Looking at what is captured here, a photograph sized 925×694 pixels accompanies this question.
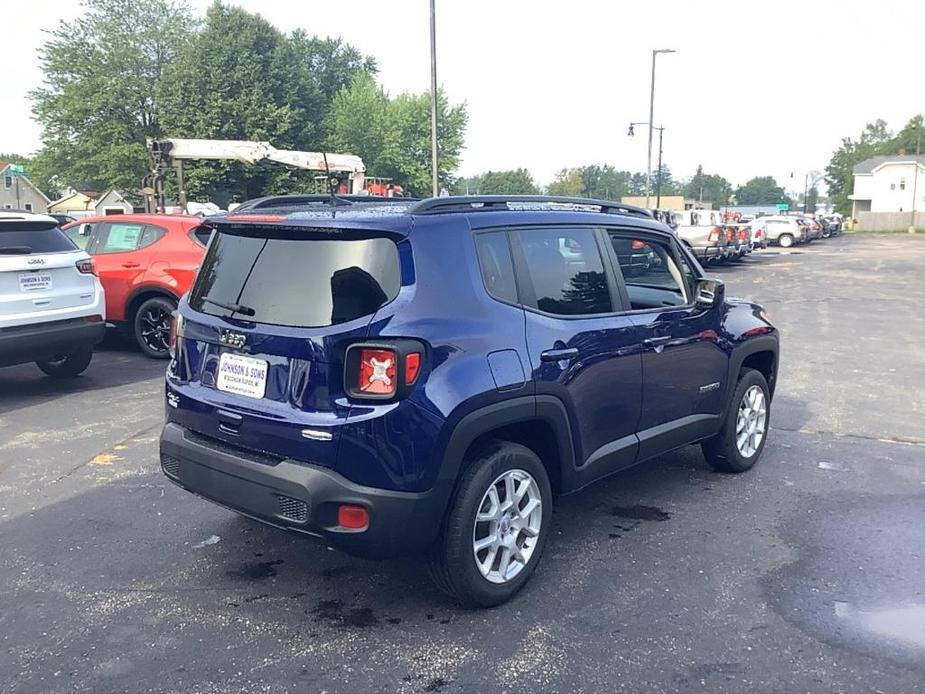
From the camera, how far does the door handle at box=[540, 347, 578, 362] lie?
12.7 ft

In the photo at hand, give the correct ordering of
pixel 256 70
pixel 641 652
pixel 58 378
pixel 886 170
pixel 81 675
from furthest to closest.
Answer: pixel 886 170 → pixel 256 70 → pixel 58 378 → pixel 641 652 → pixel 81 675

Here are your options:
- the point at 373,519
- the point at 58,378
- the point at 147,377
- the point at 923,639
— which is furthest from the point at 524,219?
the point at 58,378

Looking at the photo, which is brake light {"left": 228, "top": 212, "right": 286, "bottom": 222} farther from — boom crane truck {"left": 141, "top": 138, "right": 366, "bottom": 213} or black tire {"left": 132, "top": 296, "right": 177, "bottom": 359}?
boom crane truck {"left": 141, "top": 138, "right": 366, "bottom": 213}

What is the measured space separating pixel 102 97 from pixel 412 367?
176 feet

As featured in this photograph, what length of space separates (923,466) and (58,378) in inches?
322

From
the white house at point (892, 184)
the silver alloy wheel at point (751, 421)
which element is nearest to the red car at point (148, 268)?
the silver alloy wheel at point (751, 421)

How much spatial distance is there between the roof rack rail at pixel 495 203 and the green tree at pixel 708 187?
430ft

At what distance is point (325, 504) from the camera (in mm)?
3346

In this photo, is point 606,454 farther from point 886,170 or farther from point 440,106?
point 886,170

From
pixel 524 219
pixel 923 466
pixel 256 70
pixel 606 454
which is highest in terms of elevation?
pixel 256 70

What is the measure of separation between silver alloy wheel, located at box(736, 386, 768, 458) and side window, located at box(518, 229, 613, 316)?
186cm

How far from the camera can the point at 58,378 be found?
8828mm

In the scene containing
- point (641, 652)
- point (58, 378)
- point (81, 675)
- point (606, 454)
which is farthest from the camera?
point (58, 378)

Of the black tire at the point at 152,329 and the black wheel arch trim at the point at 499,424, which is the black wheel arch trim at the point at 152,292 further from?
the black wheel arch trim at the point at 499,424
